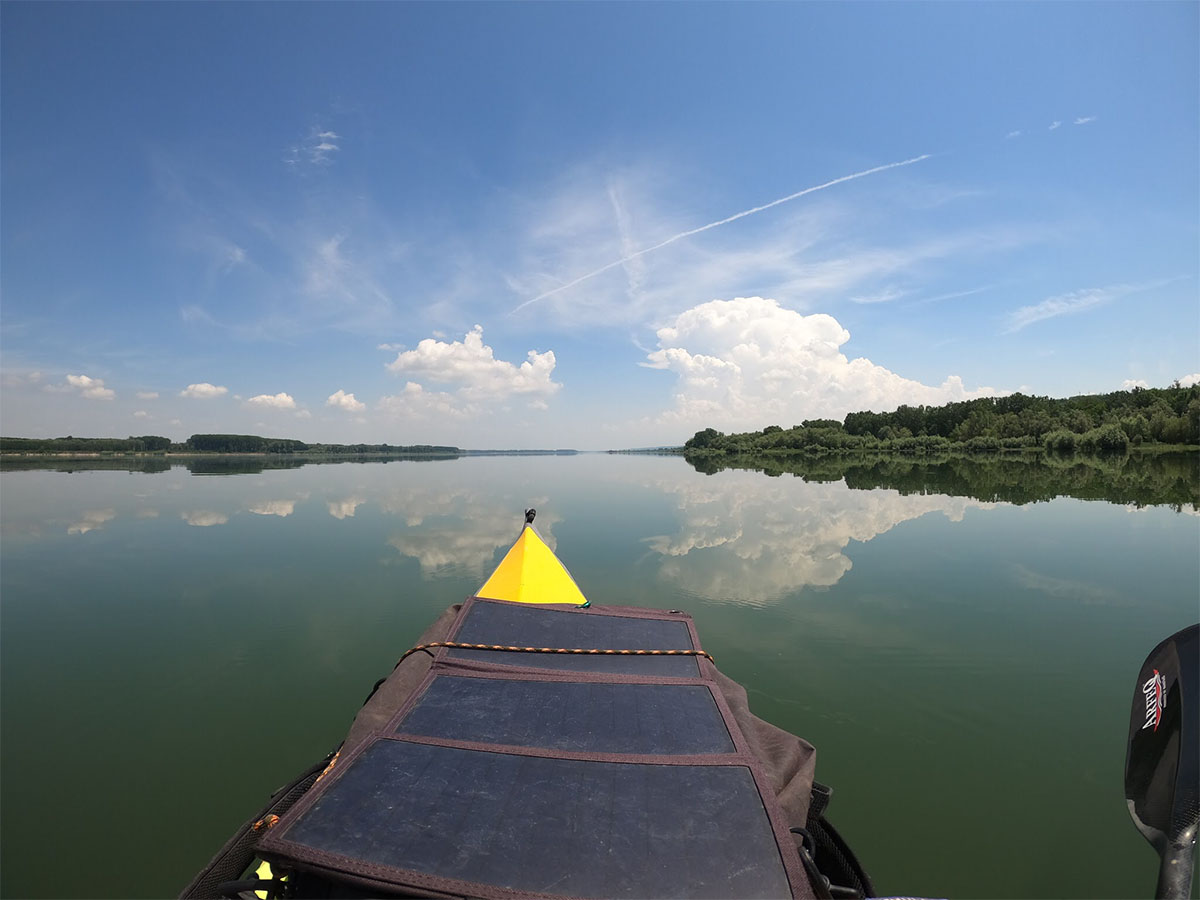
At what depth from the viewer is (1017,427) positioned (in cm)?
5734

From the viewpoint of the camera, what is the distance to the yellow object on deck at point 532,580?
5.93m

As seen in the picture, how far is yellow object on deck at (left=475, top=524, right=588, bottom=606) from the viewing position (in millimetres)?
5926

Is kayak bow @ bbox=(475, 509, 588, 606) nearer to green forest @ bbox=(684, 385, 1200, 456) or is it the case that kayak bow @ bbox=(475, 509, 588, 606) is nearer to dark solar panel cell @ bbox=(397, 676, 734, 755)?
dark solar panel cell @ bbox=(397, 676, 734, 755)

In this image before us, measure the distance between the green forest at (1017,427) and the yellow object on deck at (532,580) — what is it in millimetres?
59185

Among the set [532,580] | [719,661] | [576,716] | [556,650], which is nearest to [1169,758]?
[576,716]

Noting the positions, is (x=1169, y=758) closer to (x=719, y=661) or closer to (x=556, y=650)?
(x=556, y=650)

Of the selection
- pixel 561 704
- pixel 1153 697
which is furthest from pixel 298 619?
pixel 1153 697

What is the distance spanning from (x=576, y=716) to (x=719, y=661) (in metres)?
3.60

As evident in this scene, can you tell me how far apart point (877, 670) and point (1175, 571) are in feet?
26.3

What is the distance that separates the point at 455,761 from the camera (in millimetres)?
2199

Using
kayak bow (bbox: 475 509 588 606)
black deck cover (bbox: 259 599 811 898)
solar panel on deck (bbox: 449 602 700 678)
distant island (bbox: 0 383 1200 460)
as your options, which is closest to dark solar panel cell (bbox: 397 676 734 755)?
black deck cover (bbox: 259 599 811 898)

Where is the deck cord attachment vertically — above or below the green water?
above

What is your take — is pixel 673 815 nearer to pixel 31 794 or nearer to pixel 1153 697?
pixel 1153 697

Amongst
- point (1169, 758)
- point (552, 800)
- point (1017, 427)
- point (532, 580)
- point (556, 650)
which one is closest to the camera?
point (552, 800)
